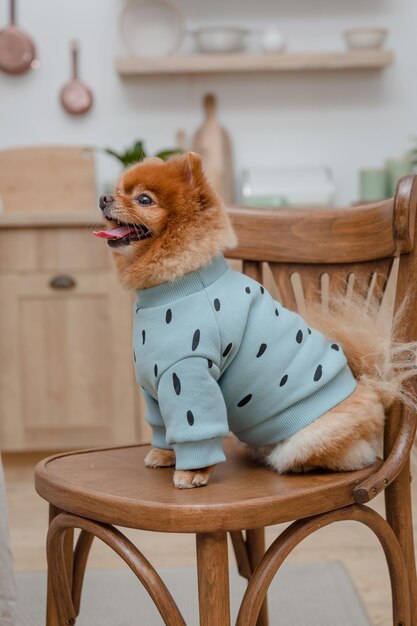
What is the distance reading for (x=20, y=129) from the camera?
3.34 meters

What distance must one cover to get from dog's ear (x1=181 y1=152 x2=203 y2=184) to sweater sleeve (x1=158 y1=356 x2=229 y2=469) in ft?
0.74

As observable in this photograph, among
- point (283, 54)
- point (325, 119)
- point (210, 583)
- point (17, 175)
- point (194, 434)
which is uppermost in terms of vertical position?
point (283, 54)

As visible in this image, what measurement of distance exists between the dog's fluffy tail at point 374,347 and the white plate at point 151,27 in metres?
2.27

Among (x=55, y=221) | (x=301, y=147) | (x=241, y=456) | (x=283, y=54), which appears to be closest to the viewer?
(x=241, y=456)

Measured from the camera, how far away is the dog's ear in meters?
1.04

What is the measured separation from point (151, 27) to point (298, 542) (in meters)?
2.65

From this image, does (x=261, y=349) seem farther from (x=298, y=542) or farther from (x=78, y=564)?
(x=78, y=564)

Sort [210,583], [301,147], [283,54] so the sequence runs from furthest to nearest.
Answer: [301,147] < [283,54] < [210,583]

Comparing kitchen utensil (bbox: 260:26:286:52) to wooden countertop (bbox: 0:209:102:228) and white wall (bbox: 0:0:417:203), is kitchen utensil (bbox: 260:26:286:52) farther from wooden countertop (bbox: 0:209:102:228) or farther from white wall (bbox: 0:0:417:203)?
wooden countertop (bbox: 0:209:102:228)

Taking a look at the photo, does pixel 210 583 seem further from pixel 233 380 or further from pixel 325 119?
pixel 325 119

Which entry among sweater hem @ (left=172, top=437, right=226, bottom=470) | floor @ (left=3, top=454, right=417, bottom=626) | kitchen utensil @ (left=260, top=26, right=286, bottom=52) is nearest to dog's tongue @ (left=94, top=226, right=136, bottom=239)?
sweater hem @ (left=172, top=437, right=226, bottom=470)

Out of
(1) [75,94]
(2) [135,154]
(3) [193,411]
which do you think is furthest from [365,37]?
(3) [193,411]

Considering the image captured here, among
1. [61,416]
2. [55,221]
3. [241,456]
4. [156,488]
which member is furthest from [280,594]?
[55,221]

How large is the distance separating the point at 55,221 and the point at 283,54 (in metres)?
1.08
